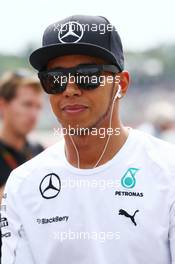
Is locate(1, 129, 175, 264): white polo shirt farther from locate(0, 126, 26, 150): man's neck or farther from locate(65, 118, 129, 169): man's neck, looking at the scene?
locate(0, 126, 26, 150): man's neck

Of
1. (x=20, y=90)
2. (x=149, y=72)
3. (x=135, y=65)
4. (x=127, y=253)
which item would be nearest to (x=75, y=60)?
(x=127, y=253)

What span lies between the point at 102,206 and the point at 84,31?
0.77m

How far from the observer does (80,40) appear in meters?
3.09

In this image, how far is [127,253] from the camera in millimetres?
2941

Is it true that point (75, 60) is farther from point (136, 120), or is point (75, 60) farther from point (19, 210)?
point (136, 120)

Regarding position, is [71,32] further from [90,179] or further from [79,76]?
[90,179]

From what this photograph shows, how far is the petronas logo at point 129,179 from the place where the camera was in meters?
3.07

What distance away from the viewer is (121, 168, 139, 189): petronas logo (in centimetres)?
307

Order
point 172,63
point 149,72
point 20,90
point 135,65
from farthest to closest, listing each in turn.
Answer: point 172,63 < point 149,72 < point 135,65 < point 20,90

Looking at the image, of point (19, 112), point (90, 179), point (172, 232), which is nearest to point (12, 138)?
point (19, 112)

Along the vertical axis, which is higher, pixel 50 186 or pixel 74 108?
pixel 74 108

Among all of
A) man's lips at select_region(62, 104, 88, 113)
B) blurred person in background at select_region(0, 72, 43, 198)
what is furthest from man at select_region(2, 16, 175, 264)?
blurred person in background at select_region(0, 72, 43, 198)

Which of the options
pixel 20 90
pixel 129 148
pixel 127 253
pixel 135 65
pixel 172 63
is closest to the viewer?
pixel 127 253

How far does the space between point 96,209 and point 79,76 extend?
58 centimetres
